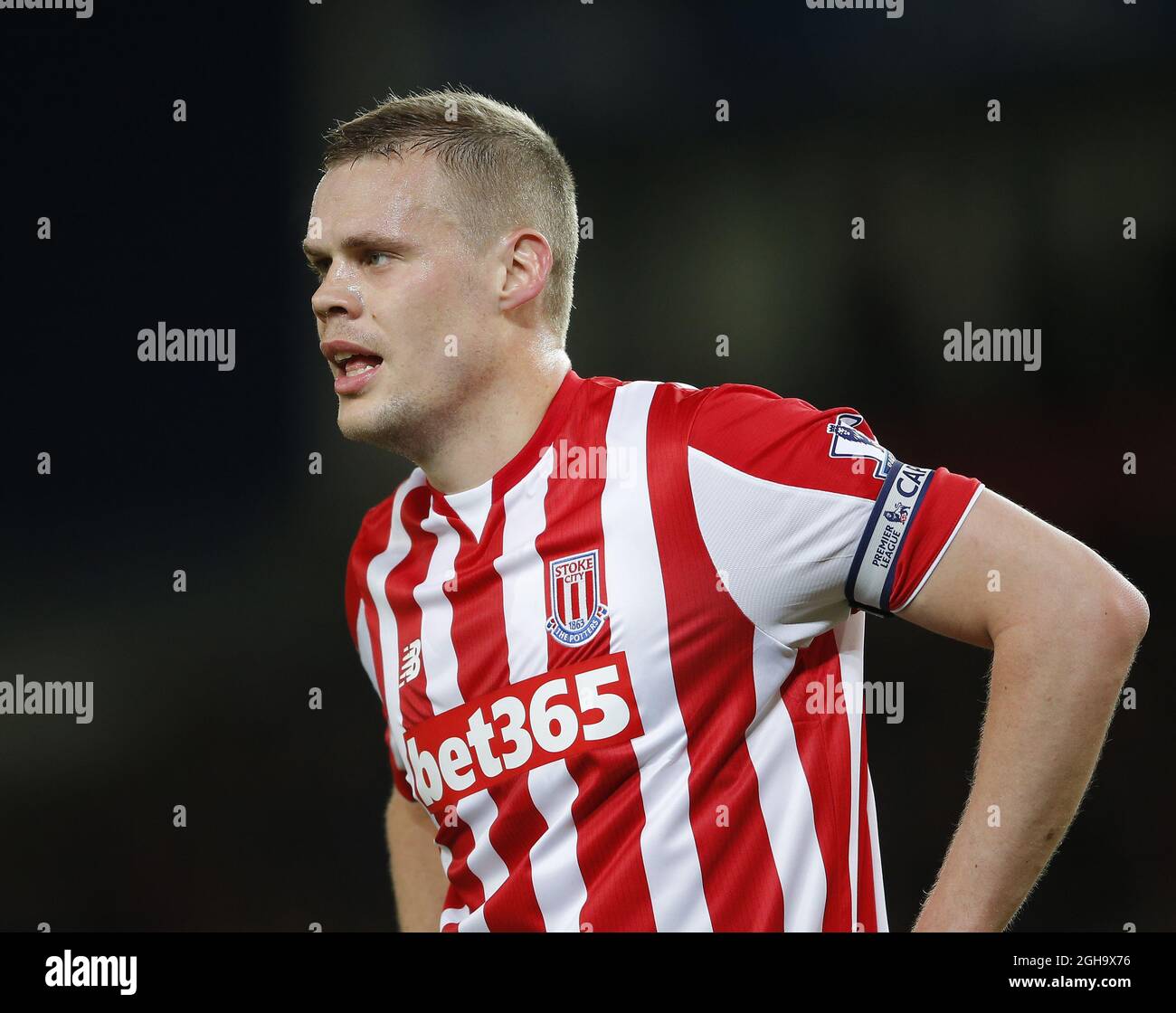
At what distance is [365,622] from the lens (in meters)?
1.51

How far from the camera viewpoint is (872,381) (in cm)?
227

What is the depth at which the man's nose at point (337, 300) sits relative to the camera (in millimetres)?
1316

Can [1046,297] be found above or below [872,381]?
above

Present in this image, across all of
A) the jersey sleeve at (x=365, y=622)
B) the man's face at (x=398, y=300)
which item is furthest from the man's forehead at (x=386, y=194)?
the jersey sleeve at (x=365, y=622)

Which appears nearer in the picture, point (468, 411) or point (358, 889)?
point (468, 411)

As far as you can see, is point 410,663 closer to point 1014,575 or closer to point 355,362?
point 355,362

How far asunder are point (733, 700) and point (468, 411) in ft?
1.52

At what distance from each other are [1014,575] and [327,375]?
5.15 feet

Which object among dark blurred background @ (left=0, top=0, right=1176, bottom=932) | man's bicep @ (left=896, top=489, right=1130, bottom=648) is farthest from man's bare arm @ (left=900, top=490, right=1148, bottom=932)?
dark blurred background @ (left=0, top=0, right=1176, bottom=932)

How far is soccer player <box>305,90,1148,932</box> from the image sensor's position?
3.53 feet

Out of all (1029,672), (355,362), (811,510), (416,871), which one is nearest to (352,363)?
(355,362)

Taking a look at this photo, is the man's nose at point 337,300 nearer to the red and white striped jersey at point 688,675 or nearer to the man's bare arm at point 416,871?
the red and white striped jersey at point 688,675

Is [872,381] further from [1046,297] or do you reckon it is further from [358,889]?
[358,889]


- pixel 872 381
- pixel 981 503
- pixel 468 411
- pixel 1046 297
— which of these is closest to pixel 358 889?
pixel 468 411
